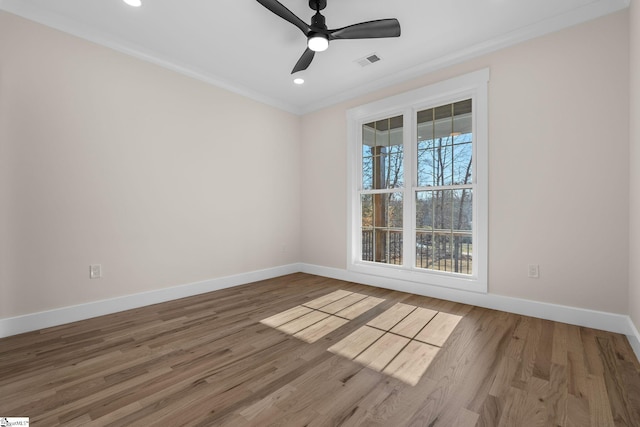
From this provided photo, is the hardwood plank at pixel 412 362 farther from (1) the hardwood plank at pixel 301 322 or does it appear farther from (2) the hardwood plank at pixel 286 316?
(2) the hardwood plank at pixel 286 316

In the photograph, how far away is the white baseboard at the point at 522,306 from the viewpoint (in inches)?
96.9

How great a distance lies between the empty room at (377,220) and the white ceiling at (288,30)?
24mm

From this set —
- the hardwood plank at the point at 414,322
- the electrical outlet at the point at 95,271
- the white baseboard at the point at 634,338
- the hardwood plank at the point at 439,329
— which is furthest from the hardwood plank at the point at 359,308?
the electrical outlet at the point at 95,271

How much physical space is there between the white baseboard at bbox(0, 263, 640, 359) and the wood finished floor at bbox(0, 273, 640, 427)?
111 millimetres

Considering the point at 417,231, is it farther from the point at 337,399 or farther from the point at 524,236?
the point at 337,399

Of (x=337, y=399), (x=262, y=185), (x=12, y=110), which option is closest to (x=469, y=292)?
(x=337, y=399)

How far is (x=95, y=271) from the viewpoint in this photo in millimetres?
2889

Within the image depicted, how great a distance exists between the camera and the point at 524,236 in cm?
290

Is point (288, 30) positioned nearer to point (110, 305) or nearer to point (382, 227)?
point (382, 227)

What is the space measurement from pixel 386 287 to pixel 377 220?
0.97 m

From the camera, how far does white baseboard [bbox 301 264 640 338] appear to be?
2461 millimetres

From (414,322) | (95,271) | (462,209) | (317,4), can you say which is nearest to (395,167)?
(462,209)

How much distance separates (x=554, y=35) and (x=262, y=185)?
3.83m

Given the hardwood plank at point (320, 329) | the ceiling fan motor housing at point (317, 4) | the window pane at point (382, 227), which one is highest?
the ceiling fan motor housing at point (317, 4)
